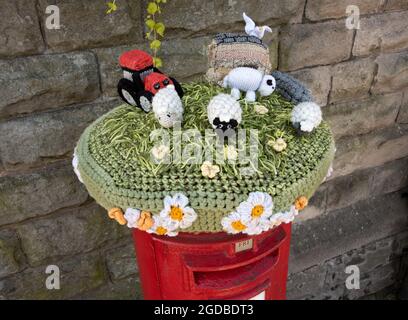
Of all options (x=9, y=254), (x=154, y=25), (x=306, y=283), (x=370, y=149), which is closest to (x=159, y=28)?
(x=154, y=25)

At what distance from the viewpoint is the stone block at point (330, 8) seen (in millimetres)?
1888

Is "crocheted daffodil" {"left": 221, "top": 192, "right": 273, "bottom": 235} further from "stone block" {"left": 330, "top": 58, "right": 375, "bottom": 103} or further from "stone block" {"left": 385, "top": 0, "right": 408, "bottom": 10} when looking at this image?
"stone block" {"left": 385, "top": 0, "right": 408, "bottom": 10}

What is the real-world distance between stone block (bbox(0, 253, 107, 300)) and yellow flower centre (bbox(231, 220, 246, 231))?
3.80 feet

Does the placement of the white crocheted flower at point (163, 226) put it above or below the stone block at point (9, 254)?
above

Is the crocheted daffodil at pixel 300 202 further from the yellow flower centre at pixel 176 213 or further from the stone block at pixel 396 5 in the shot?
the stone block at pixel 396 5

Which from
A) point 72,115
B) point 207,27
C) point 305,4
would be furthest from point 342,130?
point 72,115

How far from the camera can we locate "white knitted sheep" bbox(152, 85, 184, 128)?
3.37 feet

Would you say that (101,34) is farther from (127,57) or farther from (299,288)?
(299,288)

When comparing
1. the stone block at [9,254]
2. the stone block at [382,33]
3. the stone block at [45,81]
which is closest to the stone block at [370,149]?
the stone block at [382,33]

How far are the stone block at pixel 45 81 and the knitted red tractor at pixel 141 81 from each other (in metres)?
0.47

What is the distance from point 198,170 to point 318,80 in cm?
130

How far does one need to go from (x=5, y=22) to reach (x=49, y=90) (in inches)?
10.6

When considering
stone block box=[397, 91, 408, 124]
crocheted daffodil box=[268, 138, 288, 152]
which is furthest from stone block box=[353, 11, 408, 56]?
crocheted daffodil box=[268, 138, 288, 152]

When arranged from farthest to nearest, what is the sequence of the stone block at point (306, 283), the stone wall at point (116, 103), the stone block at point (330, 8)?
1. the stone block at point (306, 283)
2. the stone block at point (330, 8)
3. the stone wall at point (116, 103)
